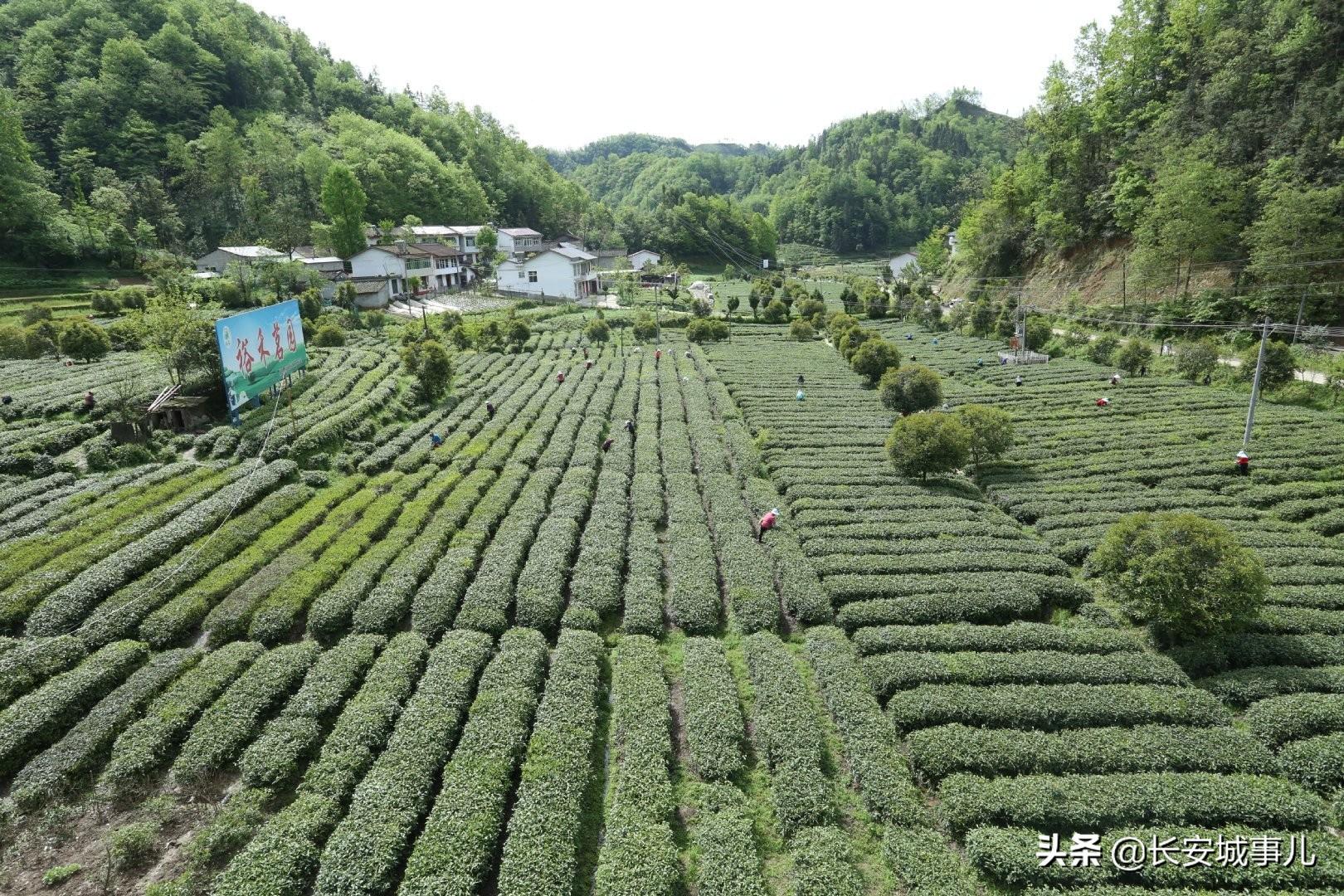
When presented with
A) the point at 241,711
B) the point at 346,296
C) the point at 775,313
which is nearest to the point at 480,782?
the point at 241,711

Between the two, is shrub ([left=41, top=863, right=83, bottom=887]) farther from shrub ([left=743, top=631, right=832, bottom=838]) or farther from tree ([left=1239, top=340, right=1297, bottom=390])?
tree ([left=1239, top=340, right=1297, bottom=390])

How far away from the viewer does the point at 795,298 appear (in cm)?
7825

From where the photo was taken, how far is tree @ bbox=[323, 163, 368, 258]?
70062mm

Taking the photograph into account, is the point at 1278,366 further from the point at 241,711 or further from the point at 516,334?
the point at 516,334

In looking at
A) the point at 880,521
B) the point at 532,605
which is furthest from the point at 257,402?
the point at 880,521

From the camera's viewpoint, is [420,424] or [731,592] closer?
[731,592]

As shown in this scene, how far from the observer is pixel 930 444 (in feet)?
83.5

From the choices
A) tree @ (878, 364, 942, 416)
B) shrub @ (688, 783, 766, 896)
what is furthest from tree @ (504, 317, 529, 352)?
shrub @ (688, 783, 766, 896)

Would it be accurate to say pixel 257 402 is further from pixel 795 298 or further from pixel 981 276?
pixel 981 276

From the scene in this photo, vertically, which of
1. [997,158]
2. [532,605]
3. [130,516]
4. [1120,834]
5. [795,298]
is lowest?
[1120,834]

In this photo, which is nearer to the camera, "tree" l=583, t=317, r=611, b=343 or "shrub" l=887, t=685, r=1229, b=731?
"shrub" l=887, t=685, r=1229, b=731

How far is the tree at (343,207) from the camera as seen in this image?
7006cm

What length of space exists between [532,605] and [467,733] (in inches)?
184

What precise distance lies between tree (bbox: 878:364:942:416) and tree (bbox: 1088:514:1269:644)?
1858cm
